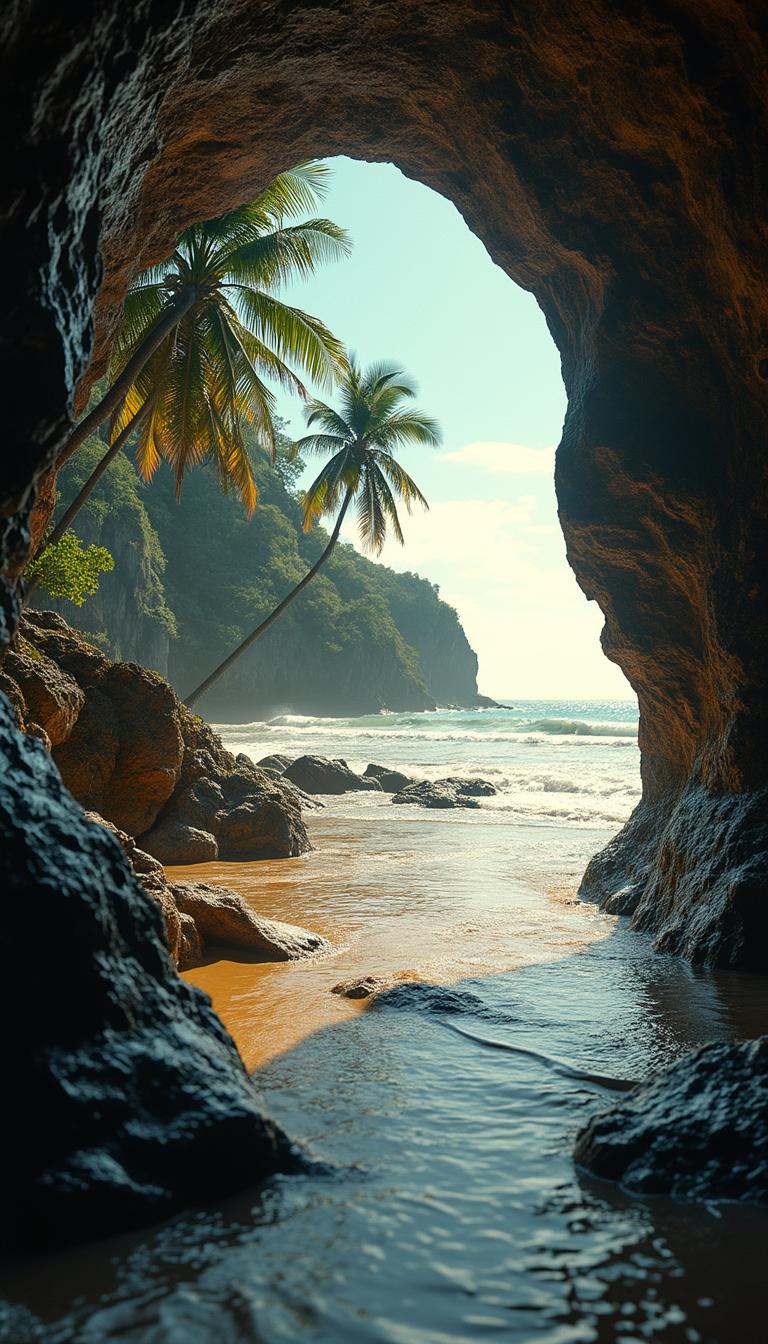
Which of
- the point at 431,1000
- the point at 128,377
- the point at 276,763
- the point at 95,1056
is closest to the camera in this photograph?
the point at 95,1056

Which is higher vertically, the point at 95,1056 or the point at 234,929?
the point at 95,1056

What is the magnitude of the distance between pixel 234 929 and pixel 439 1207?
345 centimetres

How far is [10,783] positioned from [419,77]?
220 inches

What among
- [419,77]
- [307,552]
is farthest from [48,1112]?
[307,552]

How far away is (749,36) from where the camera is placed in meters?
4.48

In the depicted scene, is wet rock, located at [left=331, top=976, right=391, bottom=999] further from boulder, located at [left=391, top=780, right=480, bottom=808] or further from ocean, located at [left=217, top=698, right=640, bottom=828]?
boulder, located at [left=391, top=780, right=480, bottom=808]

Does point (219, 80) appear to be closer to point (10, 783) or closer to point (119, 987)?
point (10, 783)

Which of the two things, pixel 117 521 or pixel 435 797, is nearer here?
pixel 435 797

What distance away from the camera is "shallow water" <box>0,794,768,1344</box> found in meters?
1.86

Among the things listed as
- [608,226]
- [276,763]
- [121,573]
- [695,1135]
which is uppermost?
[608,226]

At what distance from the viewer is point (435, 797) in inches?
714

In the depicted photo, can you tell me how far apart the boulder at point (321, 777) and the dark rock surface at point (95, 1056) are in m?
17.6

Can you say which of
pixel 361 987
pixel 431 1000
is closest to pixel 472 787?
pixel 361 987

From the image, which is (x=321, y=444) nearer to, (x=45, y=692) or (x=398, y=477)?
(x=398, y=477)
